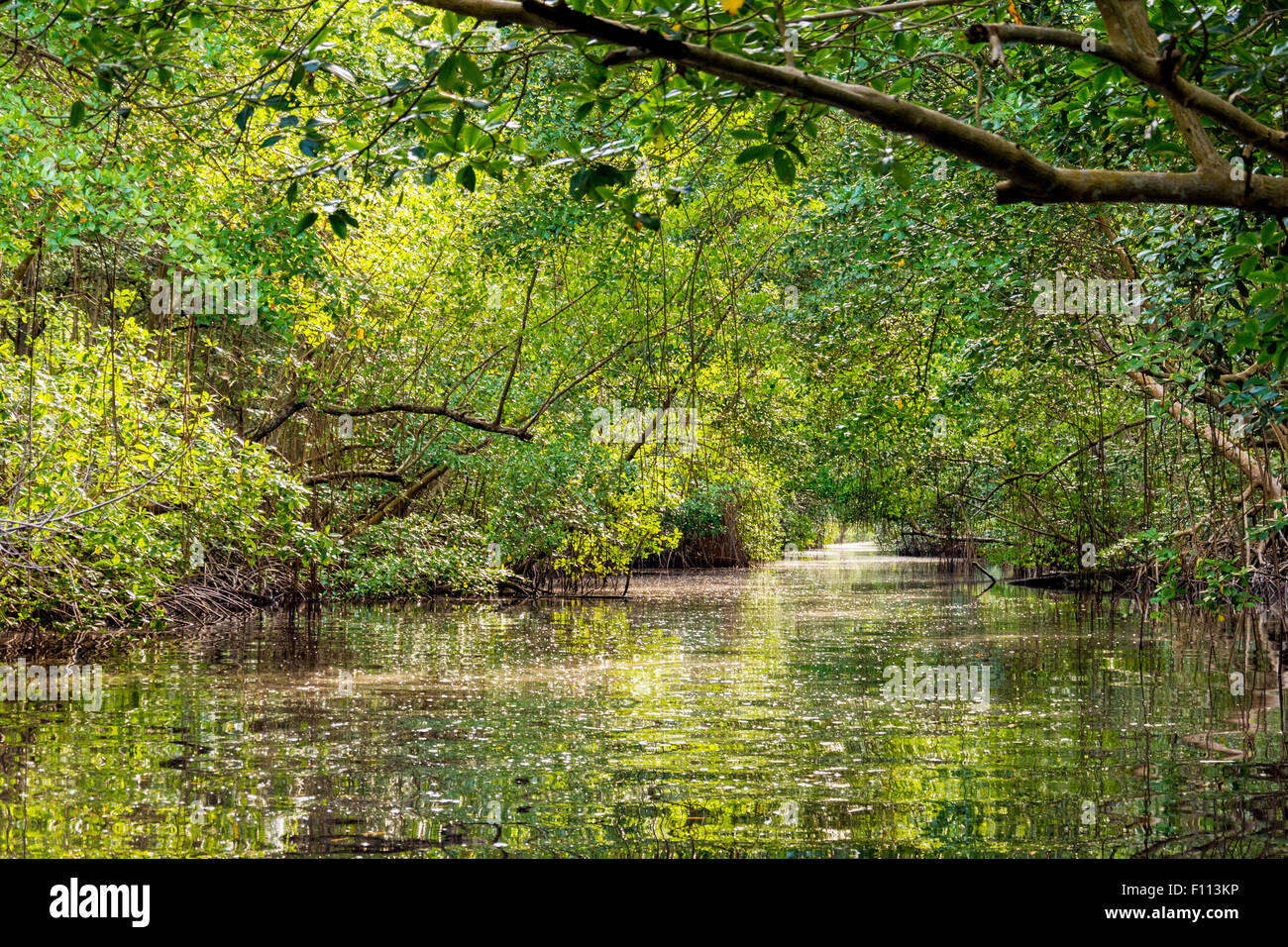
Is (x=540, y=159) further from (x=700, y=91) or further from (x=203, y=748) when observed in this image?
(x=203, y=748)

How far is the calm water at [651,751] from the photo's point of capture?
4.93 metres

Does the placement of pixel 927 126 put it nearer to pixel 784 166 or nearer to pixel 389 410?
pixel 784 166

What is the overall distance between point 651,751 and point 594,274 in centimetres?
688

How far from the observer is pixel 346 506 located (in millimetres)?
17891

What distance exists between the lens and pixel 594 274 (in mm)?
12398

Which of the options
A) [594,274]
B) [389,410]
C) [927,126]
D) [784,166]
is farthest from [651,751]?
[389,410]

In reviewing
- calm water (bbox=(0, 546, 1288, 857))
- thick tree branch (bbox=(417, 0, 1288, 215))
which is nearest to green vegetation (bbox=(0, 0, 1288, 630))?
thick tree branch (bbox=(417, 0, 1288, 215))

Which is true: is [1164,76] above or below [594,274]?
below

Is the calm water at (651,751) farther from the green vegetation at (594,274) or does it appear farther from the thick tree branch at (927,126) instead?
the thick tree branch at (927,126)

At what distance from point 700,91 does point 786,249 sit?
8682 mm

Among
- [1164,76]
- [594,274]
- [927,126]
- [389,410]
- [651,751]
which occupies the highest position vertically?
[594,274]

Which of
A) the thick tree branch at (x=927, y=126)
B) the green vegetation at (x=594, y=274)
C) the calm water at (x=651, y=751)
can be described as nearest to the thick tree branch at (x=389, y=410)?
the green vegetation at (x=594, y=274)

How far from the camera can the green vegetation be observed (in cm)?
346

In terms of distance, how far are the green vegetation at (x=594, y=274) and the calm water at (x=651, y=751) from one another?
4.98 ft
